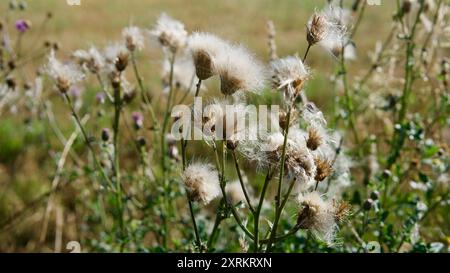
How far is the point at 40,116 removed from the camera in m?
2.91

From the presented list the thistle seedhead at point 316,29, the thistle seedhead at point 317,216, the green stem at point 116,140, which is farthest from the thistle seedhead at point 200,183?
the green stem at point 116,140

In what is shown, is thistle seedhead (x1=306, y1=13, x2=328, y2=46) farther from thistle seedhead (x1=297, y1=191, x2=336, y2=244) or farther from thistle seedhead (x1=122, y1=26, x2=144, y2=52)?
thistle seedhead (x1=122, y1=26, x2=144, y2=52)

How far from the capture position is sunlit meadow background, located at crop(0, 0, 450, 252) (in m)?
2.63

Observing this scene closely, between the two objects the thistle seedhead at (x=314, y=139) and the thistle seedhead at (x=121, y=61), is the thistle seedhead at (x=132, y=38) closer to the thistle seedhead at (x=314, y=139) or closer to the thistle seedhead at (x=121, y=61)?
the thistle seedhead at (x=121, y=61)

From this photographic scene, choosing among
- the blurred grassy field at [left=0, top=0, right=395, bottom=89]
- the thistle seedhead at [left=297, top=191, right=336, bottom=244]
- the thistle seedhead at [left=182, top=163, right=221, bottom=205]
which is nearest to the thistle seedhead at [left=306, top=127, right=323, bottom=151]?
the thistle seedhead at [left=297, top=191, right=336, bottom=244]

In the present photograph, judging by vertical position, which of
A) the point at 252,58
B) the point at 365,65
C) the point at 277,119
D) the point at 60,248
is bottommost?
the point at 60,248

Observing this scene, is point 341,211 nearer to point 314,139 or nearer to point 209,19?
point 314,139

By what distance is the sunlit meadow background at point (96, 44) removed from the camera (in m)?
2.63

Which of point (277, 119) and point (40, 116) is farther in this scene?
point (40, 116)

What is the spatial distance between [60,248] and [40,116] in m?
0.71

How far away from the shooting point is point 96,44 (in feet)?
16.3

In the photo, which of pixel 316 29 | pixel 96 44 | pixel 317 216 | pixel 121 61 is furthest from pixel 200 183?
pixel 96 44

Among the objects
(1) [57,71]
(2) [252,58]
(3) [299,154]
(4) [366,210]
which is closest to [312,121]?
(3) [299,154]
